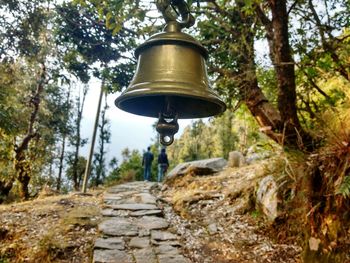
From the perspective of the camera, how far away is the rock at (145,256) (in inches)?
187

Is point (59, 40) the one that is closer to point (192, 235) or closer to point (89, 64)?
point (89, 64)

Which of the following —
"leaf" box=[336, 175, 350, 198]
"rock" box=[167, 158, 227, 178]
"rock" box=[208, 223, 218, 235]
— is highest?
"rock" box=[167, 158, 227, 178]

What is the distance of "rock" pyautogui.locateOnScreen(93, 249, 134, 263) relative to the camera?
463 cm

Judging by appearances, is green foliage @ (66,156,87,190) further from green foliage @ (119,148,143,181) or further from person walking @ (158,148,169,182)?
person walking @ (158,148,169,182)

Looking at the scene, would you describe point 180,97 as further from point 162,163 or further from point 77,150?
point 77,150

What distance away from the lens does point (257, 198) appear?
20.7 ft

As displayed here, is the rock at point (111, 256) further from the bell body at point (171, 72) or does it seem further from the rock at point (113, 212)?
the bell body at point (171, 72)

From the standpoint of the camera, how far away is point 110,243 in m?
5.30

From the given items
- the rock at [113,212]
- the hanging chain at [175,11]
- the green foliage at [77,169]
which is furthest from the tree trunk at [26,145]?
the hanging chain at [175,11]

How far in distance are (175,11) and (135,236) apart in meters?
4.45

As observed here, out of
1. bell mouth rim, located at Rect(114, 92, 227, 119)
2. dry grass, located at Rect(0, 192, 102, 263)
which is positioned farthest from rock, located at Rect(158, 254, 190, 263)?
bell mouth rim, located at Rect(114, 92, 227, 119)

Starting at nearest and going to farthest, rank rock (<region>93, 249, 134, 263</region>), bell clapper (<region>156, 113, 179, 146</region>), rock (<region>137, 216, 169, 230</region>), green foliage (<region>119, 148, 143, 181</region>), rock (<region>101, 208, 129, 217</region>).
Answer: bell clapper (<region>156, 113, 179, 146</region>) < rock (<region>93, 249, 134, 263</region>) < rock (<region>137, 216, 169, 230</region>) < rock (<region>101, 208, 129, 217</region>) < green foliage (<region>119, 148, 143, 181</region>)

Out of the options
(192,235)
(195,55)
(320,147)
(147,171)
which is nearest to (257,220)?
(192,235)

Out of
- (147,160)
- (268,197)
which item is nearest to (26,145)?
(147,160)
